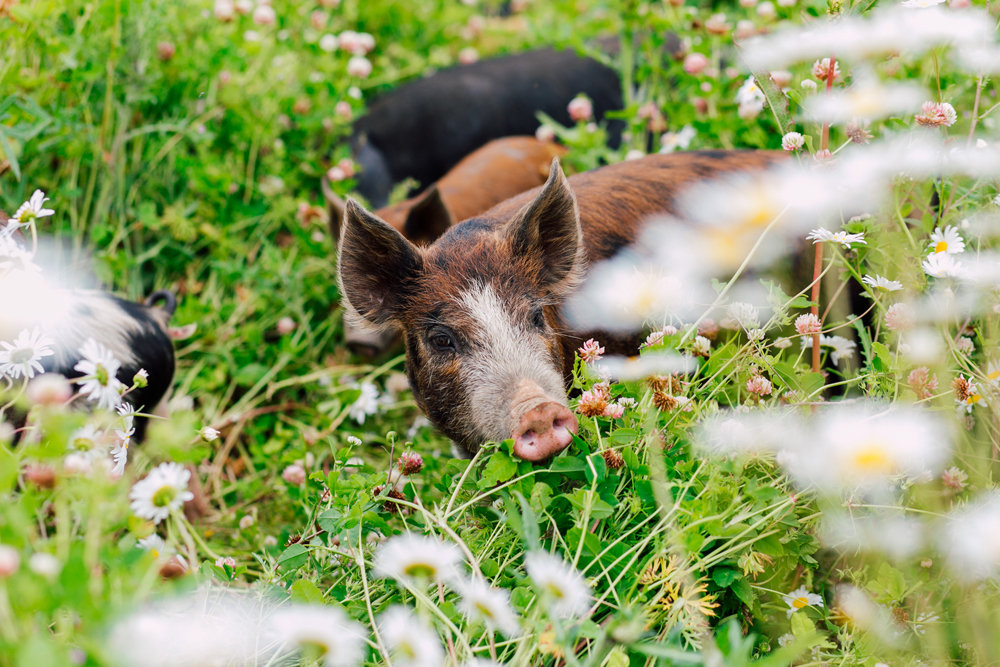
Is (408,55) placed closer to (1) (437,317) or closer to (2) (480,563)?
(1) (437,317)

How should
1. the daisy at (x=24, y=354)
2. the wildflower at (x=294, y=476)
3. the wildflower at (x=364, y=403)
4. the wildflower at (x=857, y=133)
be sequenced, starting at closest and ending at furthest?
1. the daisy at (x=24, y=354)
2. the wildflower at (x=857, y=133)
3. the wildflower at (x=294, y=476)
4. the wildflower at (x=364, y=403)

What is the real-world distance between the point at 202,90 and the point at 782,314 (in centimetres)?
372

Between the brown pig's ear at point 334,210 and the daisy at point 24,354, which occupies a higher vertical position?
the daisy at point 24,354

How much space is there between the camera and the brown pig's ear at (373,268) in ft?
8.13

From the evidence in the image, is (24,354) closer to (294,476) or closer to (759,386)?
(294,476)

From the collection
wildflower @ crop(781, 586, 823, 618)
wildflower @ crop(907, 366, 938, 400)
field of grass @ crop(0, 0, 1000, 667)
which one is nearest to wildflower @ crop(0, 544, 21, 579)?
field of grass @ crop(0, 0, 1000, 667)

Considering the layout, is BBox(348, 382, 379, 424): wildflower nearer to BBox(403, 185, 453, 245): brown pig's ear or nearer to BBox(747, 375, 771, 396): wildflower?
BBox(403, 185, 453, 245): brown pig's ear

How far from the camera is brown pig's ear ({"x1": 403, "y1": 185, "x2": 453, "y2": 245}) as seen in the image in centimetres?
367

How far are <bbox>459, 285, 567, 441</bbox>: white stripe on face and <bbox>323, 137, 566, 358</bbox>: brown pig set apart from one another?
129cm

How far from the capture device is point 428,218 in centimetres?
377

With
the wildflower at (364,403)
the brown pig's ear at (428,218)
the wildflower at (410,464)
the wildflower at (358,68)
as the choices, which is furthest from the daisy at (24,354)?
the wildflower at (358,68)

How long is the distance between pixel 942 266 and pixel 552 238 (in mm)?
1208

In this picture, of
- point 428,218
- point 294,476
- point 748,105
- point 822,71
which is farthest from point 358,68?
point 822,71

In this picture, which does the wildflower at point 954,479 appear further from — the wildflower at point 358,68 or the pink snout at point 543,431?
the wildflower at point 358,68
